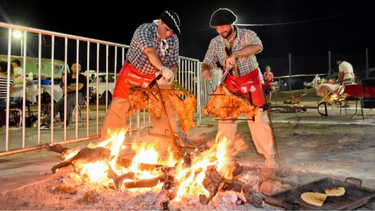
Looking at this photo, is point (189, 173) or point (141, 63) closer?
point (189, 173)

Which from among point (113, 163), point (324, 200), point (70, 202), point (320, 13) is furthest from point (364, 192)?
point (320, 13)

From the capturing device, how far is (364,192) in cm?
296

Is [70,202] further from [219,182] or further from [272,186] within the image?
[272,186]

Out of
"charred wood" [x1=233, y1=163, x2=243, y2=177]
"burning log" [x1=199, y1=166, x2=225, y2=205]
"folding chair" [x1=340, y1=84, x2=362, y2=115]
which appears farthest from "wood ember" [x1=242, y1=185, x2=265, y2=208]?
"folding chair" [x1=340, y1=84, x2=362, y2=115]

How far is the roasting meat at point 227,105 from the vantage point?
3928 millimetres

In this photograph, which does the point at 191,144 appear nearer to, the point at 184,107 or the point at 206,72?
the point at 184,107

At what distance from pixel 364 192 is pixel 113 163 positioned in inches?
109

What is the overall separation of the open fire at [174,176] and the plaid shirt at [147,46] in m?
1.37

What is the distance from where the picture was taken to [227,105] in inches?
161

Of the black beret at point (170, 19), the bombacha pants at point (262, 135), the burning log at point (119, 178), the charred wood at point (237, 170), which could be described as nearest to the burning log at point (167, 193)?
the burning log at point (119, 178)

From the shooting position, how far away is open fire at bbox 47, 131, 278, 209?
2770mm

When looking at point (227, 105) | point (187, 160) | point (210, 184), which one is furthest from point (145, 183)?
point (227, 105)

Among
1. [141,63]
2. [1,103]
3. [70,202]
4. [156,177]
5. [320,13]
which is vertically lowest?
[70,202]

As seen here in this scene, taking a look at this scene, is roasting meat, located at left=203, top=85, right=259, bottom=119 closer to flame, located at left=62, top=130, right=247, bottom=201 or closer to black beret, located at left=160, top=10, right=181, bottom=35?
flame, located at left=62, top=130, right=247, bottom=201
